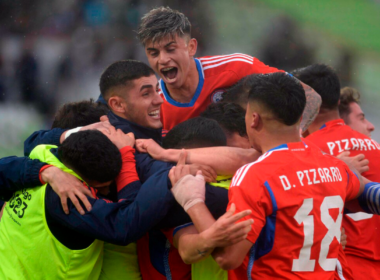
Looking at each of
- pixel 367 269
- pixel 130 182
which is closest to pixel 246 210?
pixel 130 182

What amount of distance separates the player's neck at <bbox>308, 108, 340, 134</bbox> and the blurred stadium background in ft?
16.3

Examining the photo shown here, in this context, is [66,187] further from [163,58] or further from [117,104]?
[163,58]

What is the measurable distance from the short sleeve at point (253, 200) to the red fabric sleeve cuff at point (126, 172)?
574mm

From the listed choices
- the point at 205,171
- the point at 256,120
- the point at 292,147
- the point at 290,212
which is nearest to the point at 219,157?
the point at 205,171

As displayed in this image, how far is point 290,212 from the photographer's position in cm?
223

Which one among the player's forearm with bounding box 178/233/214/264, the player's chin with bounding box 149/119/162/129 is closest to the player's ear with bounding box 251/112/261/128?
the player's forearm with bounding box 178/233/214/264

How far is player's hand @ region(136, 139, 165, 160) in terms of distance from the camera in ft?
8.96

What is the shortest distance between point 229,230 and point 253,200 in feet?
0.70

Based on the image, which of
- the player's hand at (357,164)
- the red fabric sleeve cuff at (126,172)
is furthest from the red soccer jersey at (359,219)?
the red fabric sleeve cuff at (126,172)

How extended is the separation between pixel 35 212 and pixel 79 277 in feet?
1.31

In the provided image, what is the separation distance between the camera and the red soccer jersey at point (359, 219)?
340cm

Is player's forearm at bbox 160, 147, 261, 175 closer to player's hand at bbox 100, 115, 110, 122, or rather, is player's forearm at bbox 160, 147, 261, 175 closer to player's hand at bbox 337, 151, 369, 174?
player's hand at bbox 337, 151, 369, 174

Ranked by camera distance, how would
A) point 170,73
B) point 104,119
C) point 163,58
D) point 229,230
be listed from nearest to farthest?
point 229,230
point 104,119
point 163,58
point 170,73

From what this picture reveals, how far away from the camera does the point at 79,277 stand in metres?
2.46
